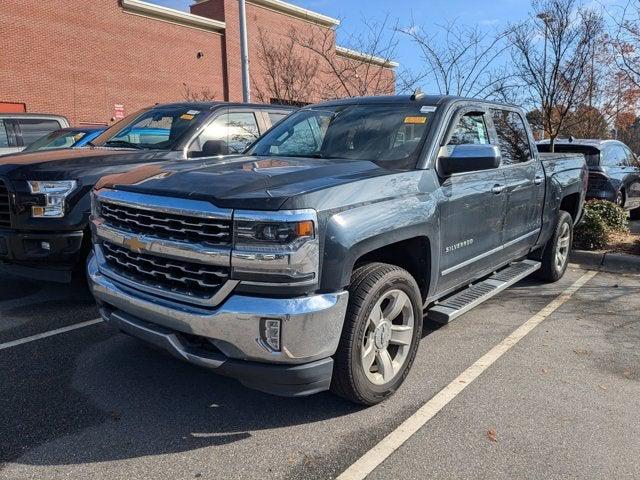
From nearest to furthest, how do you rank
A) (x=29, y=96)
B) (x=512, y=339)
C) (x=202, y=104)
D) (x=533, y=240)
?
(x=512, y=339)
(x=533, y=240)
(x=202, y=104)
(x=29, y=96)

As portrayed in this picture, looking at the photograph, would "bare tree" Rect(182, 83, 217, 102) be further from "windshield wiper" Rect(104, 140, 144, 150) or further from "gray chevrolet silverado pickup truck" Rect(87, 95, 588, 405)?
"gray chevrolet silverado pickup truck" Rect(87, 95, 588, 405)

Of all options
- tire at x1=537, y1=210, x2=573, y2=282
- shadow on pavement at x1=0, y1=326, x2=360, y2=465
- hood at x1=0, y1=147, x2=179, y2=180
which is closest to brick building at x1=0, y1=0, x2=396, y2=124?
tire at x1=537, y1=210, x2=573, y2=282

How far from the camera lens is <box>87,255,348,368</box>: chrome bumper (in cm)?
272

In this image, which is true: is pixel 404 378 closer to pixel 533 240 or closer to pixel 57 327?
pixel 533 240

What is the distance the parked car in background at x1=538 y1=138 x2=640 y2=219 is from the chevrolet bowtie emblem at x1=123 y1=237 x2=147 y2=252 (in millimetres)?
9116

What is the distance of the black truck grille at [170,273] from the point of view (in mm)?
2875

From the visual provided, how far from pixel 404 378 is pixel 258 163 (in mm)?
1762

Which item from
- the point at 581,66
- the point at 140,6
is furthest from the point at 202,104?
the point at 140,6

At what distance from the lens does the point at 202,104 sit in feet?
20.9

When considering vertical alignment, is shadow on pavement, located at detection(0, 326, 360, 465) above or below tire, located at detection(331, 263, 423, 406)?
below

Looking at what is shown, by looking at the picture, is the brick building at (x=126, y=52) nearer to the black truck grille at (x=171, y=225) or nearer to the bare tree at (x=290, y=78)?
the bare tree at (x=290, y=78)

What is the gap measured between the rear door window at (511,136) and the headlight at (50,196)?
3.92 metres

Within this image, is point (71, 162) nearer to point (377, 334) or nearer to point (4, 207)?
point (4, 207)

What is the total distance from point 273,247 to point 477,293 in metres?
2.35
